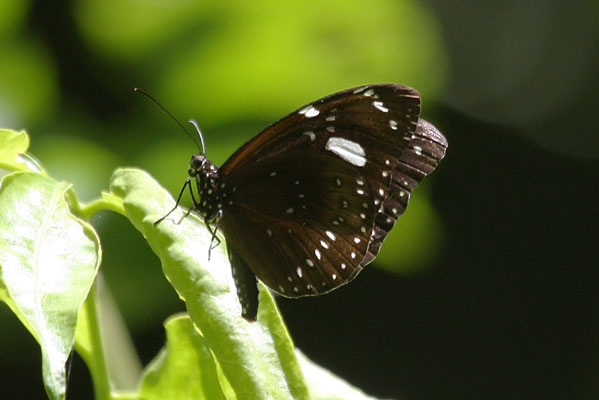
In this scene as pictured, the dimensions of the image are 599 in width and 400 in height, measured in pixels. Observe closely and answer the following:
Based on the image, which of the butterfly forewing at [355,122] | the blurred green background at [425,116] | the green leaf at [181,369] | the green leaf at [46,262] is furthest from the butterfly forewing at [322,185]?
the blurred green background at [425,116]

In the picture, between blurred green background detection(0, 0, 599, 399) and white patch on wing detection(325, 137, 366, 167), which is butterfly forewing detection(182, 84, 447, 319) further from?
blurred green background detection(0, 0, 599, 399)

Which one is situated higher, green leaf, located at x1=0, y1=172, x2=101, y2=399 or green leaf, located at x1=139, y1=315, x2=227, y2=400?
green leaf, located at x1=0, y1=172, x2=101, y2=399

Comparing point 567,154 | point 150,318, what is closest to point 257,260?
point 150,318

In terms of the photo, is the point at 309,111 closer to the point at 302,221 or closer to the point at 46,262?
the point at 302,221

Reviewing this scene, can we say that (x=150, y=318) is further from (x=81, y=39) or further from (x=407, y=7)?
(x=407, y=7)

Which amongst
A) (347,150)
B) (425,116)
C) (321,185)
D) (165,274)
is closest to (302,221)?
(321,185)

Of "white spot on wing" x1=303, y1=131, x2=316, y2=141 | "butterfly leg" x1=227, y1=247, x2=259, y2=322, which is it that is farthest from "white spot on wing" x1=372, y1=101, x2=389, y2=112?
"butterfly leg" x1=227, y1=247, x2=259, y2=322
